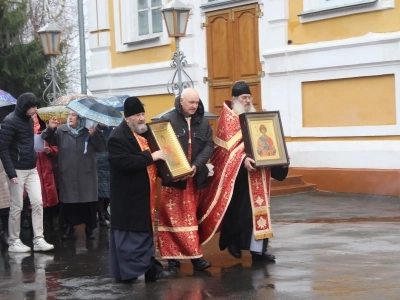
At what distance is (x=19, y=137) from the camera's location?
10.7 metres

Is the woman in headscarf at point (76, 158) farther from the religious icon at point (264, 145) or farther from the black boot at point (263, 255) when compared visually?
the black boot at point (263, 255)

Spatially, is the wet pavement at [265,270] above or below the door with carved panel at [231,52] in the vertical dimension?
below

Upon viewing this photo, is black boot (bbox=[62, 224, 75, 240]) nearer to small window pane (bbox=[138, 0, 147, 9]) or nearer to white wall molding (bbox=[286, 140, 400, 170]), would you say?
white wall molding (bbox=[286, 140, 400, 170])

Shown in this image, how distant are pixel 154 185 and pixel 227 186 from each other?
3.08 ft

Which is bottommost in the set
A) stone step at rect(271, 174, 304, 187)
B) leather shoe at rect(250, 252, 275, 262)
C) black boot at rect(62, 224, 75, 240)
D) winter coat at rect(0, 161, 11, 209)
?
black boot at rect(62, 224, 75, 240)

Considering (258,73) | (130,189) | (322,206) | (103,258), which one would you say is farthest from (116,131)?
(258,73)

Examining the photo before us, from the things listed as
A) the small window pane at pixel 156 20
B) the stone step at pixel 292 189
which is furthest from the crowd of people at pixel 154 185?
the small window pane at pixel 156 20

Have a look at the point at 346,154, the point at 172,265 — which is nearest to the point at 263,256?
the point at 172,265

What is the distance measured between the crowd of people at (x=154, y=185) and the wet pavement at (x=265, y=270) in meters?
0.25

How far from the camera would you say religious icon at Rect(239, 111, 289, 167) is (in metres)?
9.27

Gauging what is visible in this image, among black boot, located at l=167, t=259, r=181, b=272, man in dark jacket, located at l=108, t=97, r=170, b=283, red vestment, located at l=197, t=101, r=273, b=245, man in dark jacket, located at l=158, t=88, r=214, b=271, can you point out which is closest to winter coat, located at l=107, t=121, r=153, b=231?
man in dark jacket, located at l=108, t=97, r=170, b=283

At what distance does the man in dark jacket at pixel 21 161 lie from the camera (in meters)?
10.6

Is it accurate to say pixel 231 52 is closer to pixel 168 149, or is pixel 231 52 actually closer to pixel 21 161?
pixel 21 161

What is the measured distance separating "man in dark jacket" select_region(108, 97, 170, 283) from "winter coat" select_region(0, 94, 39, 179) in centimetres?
237
